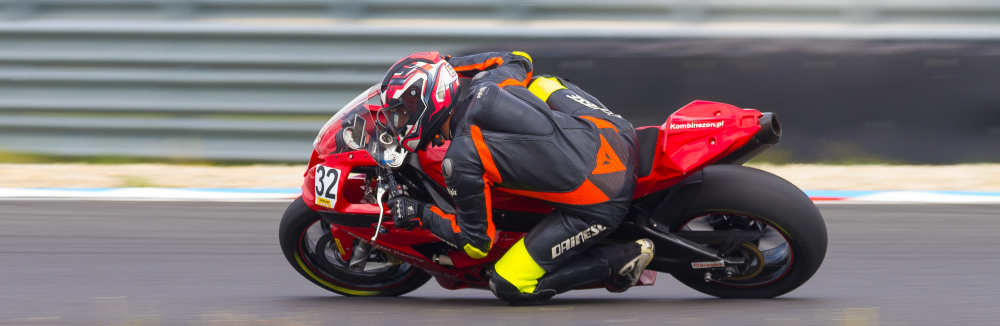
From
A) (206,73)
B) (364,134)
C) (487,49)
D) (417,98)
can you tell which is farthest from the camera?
(206,73)

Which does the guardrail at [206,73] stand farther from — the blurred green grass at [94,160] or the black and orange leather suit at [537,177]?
the black and orange leather suit at [537,177]

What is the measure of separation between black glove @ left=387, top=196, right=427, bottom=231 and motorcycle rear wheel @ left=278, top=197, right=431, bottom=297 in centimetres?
53

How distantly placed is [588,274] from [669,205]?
1.35 feet

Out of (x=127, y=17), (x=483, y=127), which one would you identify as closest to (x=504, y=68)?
(x=483, y=127)

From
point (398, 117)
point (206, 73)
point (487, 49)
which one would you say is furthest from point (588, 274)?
point (206, 73)

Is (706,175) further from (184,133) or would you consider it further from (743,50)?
(184,133)

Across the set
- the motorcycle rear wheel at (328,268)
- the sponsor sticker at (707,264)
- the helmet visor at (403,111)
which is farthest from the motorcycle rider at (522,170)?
the motorcycle rear wheel at (328,268)

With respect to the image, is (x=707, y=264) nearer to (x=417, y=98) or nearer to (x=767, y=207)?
Answer: (x=767, y=207)

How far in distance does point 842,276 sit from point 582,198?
1.67 m

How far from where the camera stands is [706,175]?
371cm

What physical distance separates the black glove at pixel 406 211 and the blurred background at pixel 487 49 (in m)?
3.90

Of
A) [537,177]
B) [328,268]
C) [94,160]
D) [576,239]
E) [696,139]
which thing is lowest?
[94,160]

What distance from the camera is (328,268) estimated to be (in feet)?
13.7

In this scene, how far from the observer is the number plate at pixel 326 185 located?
3.64 meters
